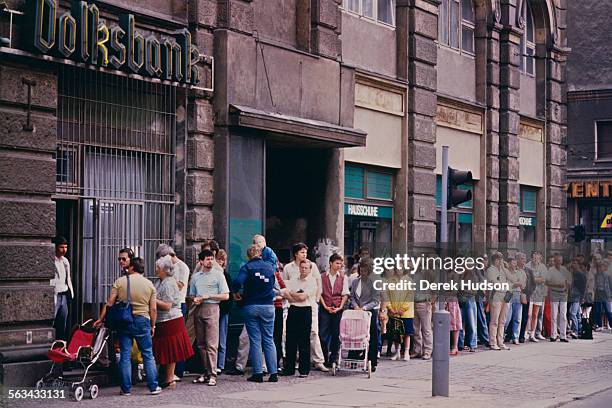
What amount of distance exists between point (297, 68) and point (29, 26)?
259 inches

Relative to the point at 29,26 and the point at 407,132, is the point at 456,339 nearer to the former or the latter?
the point at 407,132

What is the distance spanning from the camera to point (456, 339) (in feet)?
70.1

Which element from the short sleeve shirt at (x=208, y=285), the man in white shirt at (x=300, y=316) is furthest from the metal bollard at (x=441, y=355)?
the short sleeve shirt at (x=208, y=285)

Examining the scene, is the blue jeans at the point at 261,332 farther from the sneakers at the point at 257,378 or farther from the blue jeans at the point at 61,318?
→ the blue jeans at the point at 61,318

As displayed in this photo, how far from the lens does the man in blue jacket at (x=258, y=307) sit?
16344 mm

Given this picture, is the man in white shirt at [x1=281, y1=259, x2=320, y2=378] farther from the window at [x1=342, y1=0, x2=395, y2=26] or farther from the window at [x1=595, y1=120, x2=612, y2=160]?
the window at [x1=595, y1=120, x2=612, y2=160]

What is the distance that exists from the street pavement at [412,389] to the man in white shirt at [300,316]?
35cm

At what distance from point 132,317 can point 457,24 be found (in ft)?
49.8

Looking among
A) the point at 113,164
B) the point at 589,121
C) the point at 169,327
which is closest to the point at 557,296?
the point at 113,164

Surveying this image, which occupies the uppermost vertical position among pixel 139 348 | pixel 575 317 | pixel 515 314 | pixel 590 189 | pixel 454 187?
pixel 590 189

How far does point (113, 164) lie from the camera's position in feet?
55.5

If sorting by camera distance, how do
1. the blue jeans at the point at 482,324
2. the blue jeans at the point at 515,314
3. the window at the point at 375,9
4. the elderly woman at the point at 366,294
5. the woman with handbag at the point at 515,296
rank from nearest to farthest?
the elderly woman at the point at 366,294 < the blue jeans at the point at 482,324 < the window at the point at 375,9 < the woman with handbag at the point at 515,296 < the blue jeans at the point at 515,314

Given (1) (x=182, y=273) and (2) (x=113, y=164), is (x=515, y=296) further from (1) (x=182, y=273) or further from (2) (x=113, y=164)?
(2) (x=113, y=164)

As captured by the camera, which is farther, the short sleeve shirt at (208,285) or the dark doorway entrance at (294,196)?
the dark doorway entrance at (294,196)
